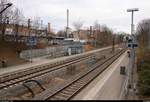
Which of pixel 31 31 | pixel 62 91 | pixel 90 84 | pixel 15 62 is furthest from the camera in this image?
pixel 31 31

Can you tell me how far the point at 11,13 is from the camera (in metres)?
56.1

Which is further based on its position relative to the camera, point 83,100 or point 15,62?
point 15,62

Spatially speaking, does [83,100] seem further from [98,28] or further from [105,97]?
[98,28]

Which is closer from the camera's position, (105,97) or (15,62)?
(105,97)

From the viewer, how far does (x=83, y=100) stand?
63.0ft

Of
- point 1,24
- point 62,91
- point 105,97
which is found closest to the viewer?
point 105,97

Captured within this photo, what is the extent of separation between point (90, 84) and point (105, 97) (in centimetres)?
603

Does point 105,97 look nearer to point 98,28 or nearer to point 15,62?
point 15,62

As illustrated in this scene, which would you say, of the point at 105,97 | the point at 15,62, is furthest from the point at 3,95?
the point at 15,62

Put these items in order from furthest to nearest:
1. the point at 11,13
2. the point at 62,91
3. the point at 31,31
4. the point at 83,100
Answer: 1. the point at 31,31
2. the point at 11,13
3. the point at 62,91
4. the point at 83,100

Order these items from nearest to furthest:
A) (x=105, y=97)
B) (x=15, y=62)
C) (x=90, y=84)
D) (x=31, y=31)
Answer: (x=105, y=97) → (x=90, y=84) → (x=15, y=62) → (x=31, y=31)

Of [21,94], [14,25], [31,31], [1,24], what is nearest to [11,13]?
[14,25]

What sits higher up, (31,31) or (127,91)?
(31,31)

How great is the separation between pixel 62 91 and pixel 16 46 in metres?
30.4
